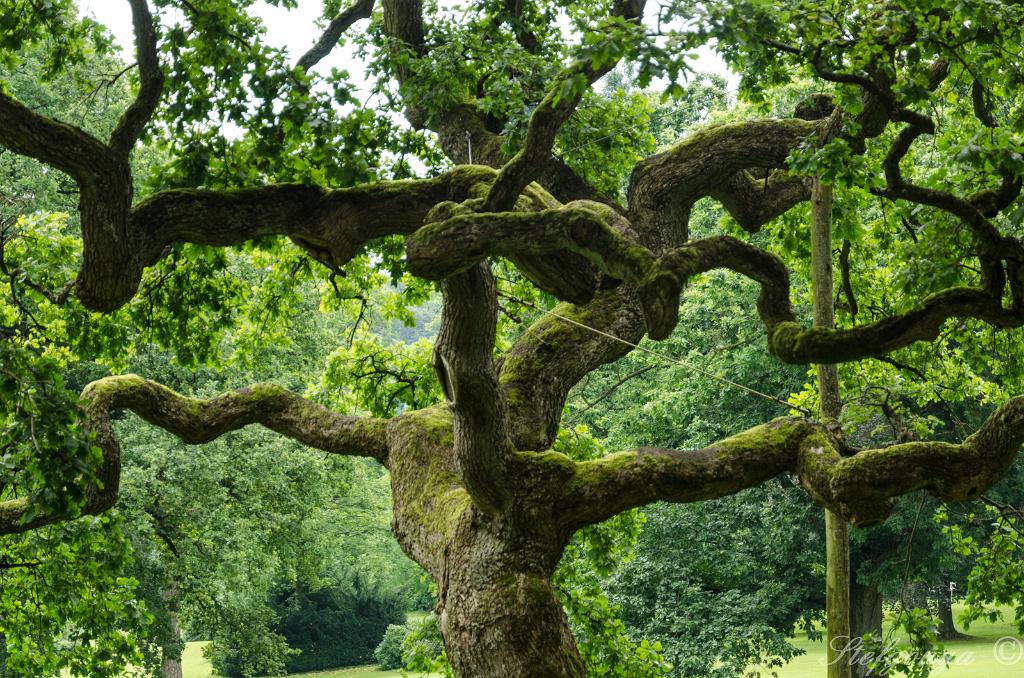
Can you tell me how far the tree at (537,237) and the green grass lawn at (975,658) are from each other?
1104 cm

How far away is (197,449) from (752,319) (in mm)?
11343

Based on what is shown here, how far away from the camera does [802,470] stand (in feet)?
23.0

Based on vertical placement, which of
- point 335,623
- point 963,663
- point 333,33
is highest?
point 333,33

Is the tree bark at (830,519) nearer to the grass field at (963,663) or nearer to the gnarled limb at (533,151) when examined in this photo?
the gnarled limb at (533,151)

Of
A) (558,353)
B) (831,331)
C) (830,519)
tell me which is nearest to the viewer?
(831,331)

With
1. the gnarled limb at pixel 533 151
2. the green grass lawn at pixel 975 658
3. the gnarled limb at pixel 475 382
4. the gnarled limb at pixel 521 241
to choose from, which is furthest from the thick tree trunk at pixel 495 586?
the green grass lawn at pixel 975 658

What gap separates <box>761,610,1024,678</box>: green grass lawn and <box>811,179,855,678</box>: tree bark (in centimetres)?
941

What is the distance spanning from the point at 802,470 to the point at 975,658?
2202 centimetres

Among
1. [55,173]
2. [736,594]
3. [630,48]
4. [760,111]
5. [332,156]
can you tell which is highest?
[55,173]

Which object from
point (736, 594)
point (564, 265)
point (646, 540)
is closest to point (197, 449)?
point (646, 540)

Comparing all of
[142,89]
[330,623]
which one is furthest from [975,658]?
[142,89]

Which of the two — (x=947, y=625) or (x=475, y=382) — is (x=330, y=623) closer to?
(x=947, y=625)

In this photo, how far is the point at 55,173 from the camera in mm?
20828

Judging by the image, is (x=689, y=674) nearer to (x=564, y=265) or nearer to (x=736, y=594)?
(x=736, y=594)
